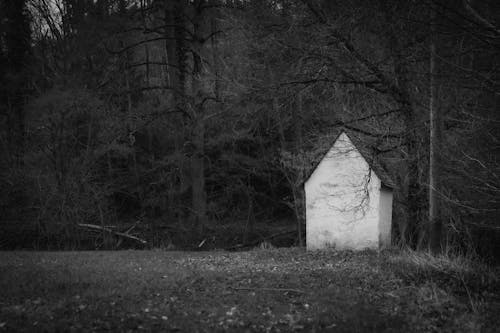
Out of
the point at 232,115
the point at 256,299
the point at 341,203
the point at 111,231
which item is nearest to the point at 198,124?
the point at 232,115

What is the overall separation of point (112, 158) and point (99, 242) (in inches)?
312

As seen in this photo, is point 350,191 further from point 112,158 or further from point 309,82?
point 112,158

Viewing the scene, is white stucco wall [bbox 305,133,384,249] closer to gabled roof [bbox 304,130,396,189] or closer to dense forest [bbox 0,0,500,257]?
gabled roof [bbox 304,130,396,189]

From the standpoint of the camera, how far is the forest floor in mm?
7066

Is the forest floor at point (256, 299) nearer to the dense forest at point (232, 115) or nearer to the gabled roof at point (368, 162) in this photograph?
the dense forest at point (232, 115)

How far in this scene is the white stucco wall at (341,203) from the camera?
1958 centimetres

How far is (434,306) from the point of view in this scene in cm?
810

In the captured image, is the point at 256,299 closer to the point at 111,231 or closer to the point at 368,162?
the point at 368,162

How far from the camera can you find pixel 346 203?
65.8ft

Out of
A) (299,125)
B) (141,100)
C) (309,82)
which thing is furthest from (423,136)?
(141,100)

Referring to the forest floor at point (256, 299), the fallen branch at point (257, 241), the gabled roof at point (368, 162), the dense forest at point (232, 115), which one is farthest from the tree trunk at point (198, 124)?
the forest floor at point (256, 299)

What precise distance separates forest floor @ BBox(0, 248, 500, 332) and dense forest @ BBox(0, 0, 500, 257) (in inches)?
92.5

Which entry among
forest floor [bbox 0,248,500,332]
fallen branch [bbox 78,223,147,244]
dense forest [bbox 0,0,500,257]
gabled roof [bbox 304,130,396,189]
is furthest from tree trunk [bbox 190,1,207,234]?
forest floor [bbox 0,248,500,332]

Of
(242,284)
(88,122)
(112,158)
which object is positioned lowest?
(242,284)
